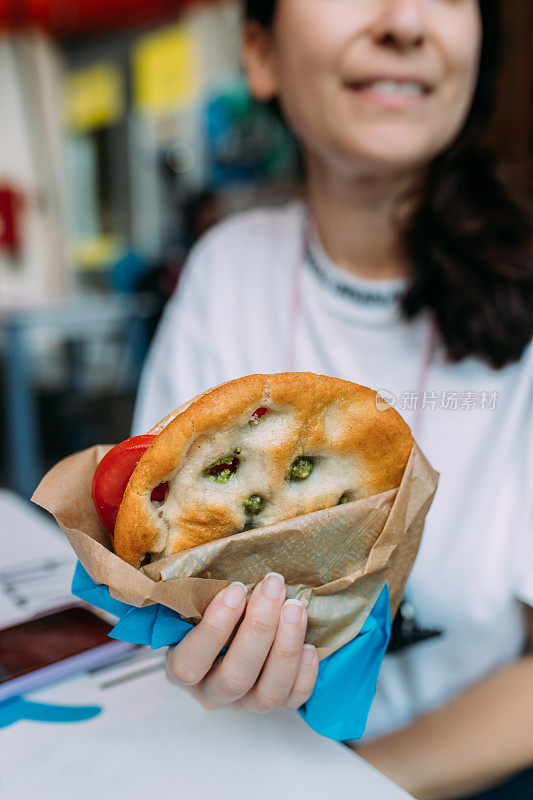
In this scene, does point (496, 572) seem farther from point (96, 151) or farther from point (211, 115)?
point (96, 151)

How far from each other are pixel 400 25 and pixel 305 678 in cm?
82

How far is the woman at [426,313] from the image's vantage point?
922 mm

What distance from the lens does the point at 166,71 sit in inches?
254

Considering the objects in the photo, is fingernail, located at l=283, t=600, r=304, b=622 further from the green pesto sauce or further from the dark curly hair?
the dark curly hair

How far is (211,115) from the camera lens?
601 centimetres

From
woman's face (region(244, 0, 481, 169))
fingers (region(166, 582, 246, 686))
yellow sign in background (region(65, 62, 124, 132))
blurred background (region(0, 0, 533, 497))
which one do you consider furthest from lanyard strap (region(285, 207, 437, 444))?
yellow sign in background (region(65, 62, 124, 132))

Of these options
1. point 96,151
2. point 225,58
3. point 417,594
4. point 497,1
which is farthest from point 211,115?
point 417,594

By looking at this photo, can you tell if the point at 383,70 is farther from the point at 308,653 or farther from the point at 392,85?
the point at 308,653

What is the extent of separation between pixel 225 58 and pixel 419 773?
6.30 m

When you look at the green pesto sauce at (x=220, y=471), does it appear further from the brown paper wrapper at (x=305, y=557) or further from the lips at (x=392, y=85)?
the lips at (x=392, y=85)

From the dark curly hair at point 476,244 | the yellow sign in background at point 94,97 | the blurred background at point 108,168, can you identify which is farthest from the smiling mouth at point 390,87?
the yellow sign in background at point 94,97

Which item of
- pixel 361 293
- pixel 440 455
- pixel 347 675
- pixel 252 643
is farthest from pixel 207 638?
pixel 361 293

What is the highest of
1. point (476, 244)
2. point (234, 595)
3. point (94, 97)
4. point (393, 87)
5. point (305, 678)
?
point (94, 97)

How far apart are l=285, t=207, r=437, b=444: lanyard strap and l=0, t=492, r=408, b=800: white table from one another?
496mm
